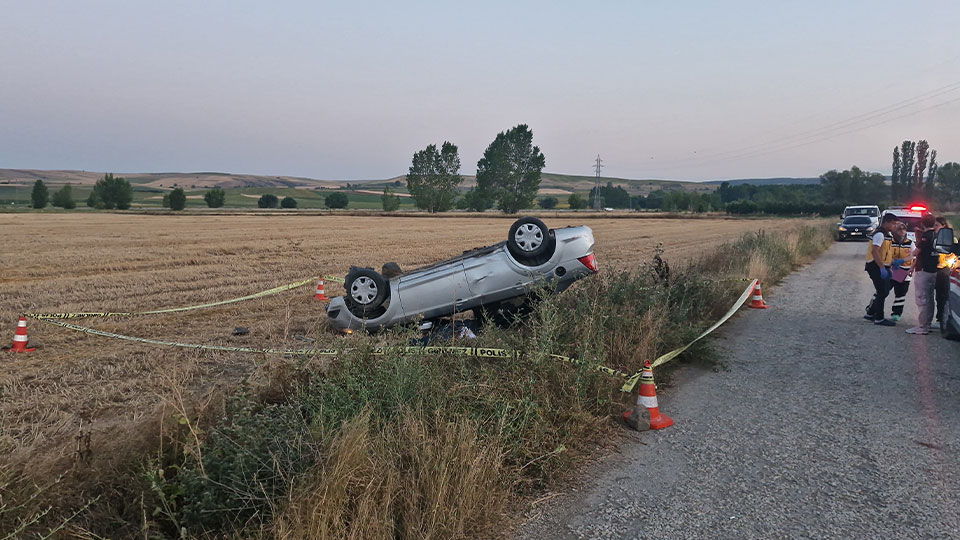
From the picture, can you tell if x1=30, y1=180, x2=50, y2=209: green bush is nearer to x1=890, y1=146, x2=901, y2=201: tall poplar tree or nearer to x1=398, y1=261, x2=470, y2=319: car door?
x1=398, y1=261, x2=470, y2=319: car door

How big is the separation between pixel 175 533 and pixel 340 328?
19.0ft

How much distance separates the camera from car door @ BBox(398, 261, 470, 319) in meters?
8.45

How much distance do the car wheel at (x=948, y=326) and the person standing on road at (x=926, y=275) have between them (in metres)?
0.19

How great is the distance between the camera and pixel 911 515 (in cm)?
382

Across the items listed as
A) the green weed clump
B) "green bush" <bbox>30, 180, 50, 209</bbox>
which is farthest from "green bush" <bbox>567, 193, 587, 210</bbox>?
the green weed clump

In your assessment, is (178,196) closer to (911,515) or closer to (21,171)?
(911,515)

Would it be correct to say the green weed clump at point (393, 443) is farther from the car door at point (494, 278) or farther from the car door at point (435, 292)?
the car door at point (435, 292)

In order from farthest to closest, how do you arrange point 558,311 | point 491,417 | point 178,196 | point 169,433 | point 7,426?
1. point 178,196
2. point 558,311
3. point 7,426
4. point 491,417
5. point 169,433

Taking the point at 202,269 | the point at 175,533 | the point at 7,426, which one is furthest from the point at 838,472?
the point at 202,269

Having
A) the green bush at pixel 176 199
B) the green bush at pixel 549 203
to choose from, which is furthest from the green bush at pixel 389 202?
the green bush at pixel 549 203

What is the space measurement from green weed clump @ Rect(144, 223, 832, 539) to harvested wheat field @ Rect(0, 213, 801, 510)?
491mm

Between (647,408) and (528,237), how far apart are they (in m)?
3.73

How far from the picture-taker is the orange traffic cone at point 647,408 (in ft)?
17.4

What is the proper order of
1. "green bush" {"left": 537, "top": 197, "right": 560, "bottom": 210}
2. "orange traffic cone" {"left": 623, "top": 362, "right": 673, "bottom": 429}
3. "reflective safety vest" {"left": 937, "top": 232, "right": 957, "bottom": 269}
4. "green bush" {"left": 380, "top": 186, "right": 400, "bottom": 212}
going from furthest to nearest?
"green bush" {"left": 537, "top": 197, "right": 560, "bottom": 210} < "green bush" {"left": 380, "top": 186, "right": 400, "bottom": 212} < "reflective safety vest" {"left": 937, "top": 232, "right": 957, "bottom": 269} < "orange traffic cone" {"left": 623, "top": 362, "right": 673, "bottom": 429}
